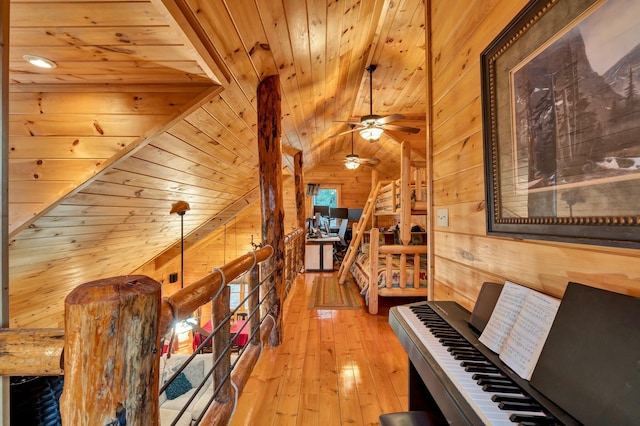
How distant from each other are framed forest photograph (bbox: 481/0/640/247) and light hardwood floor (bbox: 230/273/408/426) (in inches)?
54.5

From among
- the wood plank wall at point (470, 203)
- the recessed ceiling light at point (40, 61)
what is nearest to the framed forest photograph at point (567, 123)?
the wood plank wall at point (470, 203)

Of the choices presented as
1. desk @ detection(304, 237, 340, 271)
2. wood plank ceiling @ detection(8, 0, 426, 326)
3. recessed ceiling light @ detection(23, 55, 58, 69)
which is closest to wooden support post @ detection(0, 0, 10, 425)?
wood plank ceiling @ detection(8, 0, 426, 326)

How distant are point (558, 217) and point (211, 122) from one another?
223cm

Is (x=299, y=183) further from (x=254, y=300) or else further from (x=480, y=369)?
(x=480, y=369)

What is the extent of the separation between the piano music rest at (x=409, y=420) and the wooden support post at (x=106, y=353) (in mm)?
877

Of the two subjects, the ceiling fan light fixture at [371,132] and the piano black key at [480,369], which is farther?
the ceiling fan light fixture at [371,132]

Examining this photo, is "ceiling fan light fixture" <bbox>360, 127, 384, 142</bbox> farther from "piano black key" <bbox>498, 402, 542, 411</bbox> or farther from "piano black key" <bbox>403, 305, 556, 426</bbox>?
"piano black key" <bbox>498, 402, 542, 411</bbox>

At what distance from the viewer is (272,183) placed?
2.40 m

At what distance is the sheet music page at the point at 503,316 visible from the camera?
86 centimetres

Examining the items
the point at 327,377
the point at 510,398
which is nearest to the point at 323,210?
the point at 327,377

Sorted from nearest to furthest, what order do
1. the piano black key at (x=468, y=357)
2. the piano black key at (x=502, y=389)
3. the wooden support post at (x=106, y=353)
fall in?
the wooden support post at (x=106, y=353)
the piano black key at (x=502, y=389)
the piano black key at (x=468, y=357)

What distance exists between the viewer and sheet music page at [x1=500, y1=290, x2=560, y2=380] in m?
0.72

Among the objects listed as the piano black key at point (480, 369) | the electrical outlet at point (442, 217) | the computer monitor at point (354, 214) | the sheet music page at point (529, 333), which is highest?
the computer monitor at point (354, 214)

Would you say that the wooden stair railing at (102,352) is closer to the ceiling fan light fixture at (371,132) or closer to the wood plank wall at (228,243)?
the ceiling fan light fixture at (371,132)
